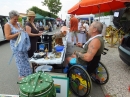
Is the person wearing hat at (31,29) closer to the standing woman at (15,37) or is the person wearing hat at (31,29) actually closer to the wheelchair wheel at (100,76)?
the standing woman at (15,37)

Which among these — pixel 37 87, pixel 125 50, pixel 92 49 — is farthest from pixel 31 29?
pixel 125 50

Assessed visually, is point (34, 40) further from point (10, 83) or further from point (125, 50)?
point (125, 50)

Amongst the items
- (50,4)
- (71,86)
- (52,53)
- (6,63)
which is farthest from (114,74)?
(50,4)

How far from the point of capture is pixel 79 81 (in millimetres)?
2424

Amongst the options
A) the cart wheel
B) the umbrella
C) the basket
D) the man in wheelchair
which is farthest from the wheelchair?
the cart wheel

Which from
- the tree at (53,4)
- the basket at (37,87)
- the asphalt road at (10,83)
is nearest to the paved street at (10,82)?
the asphalt road at (10,83)

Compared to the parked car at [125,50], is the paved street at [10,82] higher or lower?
lower

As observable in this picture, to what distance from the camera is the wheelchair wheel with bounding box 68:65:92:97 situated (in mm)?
2275

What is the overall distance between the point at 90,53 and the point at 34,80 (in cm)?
105

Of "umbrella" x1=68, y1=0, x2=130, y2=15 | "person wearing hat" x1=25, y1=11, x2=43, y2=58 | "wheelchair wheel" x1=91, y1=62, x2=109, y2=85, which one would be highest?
"umbrella" x1=68, y1=0, x2=130, y2=15

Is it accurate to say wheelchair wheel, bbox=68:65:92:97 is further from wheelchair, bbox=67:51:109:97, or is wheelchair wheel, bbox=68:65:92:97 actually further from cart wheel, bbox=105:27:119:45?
cart wheel, bbox=105:27:119:45

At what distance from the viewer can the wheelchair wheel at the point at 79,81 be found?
2275 mm

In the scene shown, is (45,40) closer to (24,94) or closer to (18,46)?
(18,46)

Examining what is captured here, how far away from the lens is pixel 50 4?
42.6m
